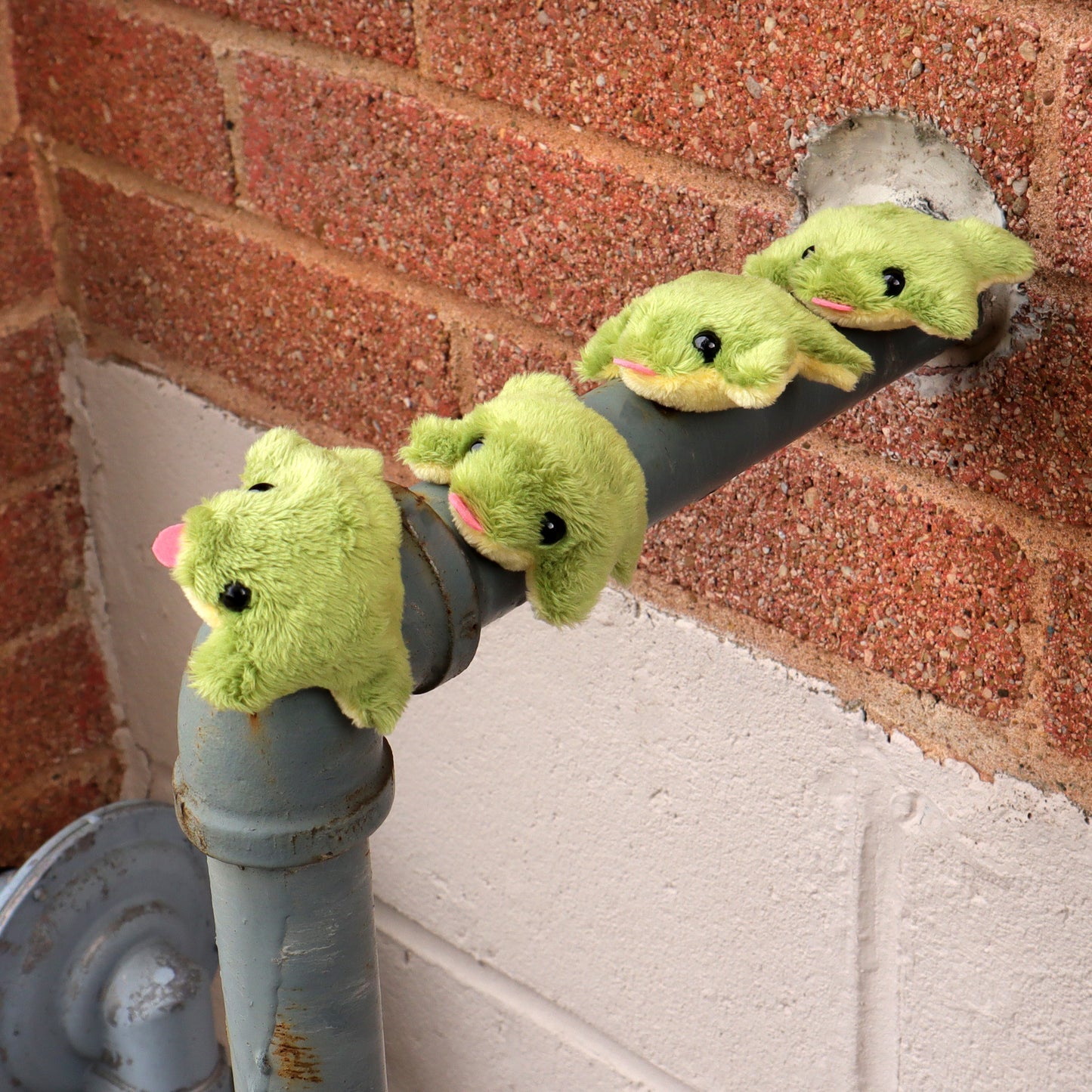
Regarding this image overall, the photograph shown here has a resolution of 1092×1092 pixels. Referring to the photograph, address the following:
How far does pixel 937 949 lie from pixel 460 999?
1.51 ft

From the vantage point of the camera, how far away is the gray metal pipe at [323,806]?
1.41 ft

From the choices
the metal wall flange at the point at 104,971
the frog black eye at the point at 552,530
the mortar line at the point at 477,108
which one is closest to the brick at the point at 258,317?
the mortar line at the point at 477,108

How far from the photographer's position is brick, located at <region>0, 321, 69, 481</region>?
Result: 121 cm

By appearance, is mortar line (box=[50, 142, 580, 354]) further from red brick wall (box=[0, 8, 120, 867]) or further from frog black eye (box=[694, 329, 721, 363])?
frog black eye (box=[694, 329, 721, 363])

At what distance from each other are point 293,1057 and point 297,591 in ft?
0.60

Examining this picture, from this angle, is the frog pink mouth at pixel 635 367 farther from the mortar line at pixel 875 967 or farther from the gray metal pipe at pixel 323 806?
the mortar line at pixel 875 967

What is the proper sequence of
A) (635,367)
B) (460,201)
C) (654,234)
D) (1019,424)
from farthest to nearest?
(460,201) < (654,234) < (1019,424) < (635,367)

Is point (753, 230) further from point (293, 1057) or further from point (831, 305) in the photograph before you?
point (293, 1057)

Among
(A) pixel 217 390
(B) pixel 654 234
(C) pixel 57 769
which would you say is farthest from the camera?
(C) pixel 57 769

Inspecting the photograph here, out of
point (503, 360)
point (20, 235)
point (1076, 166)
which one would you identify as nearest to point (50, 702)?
point (20, 235)

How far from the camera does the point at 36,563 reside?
129 cm

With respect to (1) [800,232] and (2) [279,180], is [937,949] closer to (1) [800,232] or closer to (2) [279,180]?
(1) [800,232]

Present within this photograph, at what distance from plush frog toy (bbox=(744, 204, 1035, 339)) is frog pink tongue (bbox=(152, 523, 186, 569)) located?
0.28 m

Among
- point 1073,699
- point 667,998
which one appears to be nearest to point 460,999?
point 667,998
